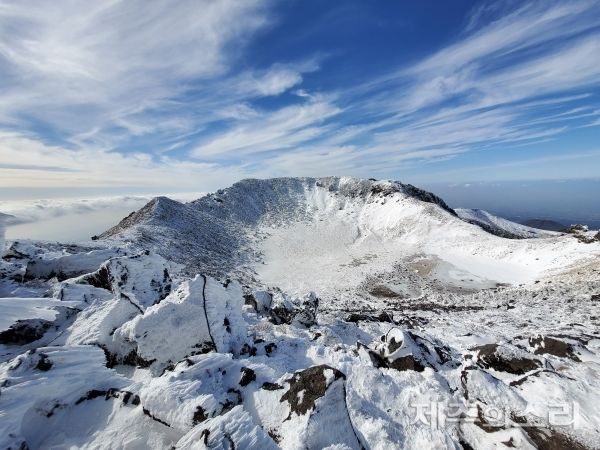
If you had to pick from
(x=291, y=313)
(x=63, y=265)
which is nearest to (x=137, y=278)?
(x=63, y=265)

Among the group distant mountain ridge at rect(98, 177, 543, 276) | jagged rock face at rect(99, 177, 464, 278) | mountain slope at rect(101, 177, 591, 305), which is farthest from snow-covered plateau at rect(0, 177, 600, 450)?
distant mountain ridge at rect(98, 177, 543, 276)

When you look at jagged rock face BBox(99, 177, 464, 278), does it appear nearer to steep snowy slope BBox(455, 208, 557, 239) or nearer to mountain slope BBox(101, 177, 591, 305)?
mountain slope BBox(101, 177, 591, 305)

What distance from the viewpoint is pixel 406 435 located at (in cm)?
611

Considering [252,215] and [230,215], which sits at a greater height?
[230,215]

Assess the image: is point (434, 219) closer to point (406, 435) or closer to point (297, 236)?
point (297, 236)

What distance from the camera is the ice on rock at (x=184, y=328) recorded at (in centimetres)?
765

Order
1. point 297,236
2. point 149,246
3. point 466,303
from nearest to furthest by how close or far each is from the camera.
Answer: point 466,303, point 149,246, point 297,236

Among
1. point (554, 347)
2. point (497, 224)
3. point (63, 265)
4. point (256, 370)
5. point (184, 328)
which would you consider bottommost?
point (497, 224)

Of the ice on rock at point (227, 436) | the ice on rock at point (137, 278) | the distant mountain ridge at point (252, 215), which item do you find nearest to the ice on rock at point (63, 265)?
the ice on rock at point (137, 278)

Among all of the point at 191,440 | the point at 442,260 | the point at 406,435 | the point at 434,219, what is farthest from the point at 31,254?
the point at 434,219

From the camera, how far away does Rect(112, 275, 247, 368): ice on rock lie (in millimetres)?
7654

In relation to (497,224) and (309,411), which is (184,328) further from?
(497,224)

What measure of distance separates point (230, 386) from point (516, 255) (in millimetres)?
42232

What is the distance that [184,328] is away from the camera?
8.12 m
